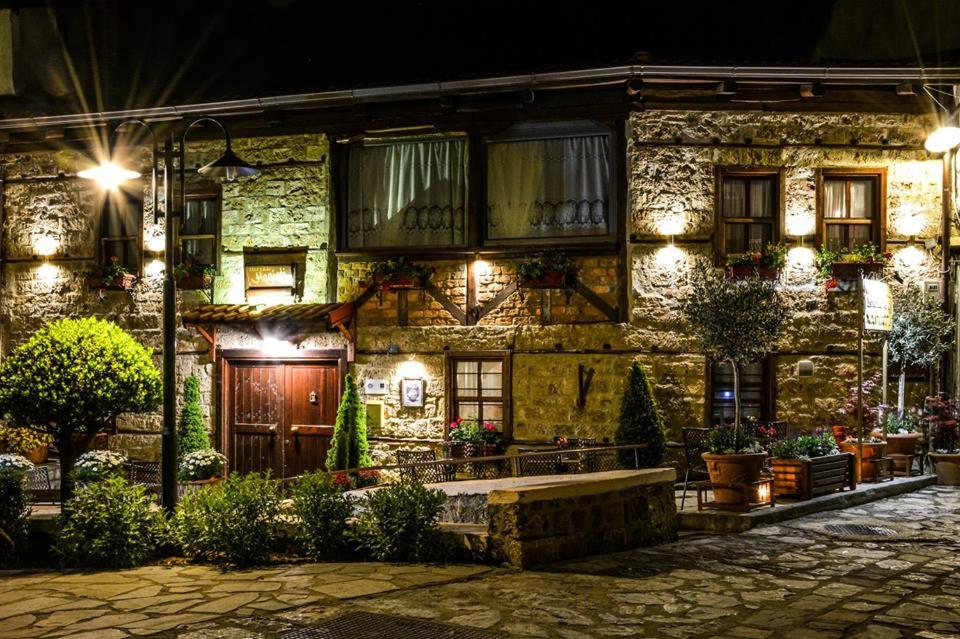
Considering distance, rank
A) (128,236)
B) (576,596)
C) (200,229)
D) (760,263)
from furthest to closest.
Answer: (128,236) < (200,229) < (760,263) < (576,596)

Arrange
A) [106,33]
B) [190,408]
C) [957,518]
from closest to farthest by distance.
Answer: [957,518] < [190,408] < [106,33]

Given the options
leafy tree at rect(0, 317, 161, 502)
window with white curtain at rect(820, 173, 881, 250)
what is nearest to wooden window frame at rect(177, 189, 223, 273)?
leafy tree at rect(0, 317, 161, 502)

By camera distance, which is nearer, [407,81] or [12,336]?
[407,81]

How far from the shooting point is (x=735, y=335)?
10.9 metres

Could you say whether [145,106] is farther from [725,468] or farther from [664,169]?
[725,468]

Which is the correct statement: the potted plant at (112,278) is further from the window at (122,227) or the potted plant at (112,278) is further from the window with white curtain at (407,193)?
the window with white curtain at (407,193)

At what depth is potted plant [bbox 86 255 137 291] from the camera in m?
15.7

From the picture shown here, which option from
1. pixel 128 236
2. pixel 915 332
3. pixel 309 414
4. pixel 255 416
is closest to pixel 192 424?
pixel 255 416

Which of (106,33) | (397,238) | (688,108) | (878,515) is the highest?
(106,33)

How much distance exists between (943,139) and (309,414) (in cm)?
1095

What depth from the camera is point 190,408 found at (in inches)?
596

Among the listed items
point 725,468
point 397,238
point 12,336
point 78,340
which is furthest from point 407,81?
point 12,336

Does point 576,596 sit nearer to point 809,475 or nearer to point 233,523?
point 233,523

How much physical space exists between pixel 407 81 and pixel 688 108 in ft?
14.8
